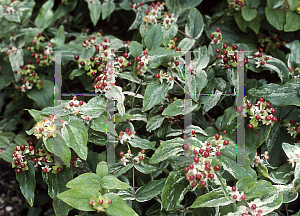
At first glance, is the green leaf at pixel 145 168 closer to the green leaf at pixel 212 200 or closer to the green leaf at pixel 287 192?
the green leaf at pixel 212 200

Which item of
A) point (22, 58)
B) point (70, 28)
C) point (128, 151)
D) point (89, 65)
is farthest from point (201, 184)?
point (70, 28)

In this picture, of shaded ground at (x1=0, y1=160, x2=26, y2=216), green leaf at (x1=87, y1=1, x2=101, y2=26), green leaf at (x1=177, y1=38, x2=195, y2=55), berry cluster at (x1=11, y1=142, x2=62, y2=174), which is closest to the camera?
berry cluster at (x1=11, y1=142, x2=62, y2=174)

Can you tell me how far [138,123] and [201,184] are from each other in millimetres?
562

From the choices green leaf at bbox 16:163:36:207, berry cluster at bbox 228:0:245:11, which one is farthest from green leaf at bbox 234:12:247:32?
green leaf at bbox 16:163:36:207

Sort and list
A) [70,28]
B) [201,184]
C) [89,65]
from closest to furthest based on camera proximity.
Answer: [201,184], [89,65], [70,28]

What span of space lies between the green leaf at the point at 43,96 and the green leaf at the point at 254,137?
40.8 inches

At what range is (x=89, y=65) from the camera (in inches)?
48.3

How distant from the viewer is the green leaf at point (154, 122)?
116 cm

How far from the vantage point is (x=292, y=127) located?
3.75ft

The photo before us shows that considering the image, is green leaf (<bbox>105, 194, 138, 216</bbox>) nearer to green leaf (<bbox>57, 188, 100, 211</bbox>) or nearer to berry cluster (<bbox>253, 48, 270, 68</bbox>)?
green leaf (<bbox>57, 188, 100, 211</bbox>)

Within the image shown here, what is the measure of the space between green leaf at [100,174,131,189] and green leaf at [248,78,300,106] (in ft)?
2.14

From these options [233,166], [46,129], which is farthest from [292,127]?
[46,129]

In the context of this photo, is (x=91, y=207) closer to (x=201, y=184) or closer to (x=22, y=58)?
(x=201, y=184)

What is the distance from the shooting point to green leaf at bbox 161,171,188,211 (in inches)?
35.0
